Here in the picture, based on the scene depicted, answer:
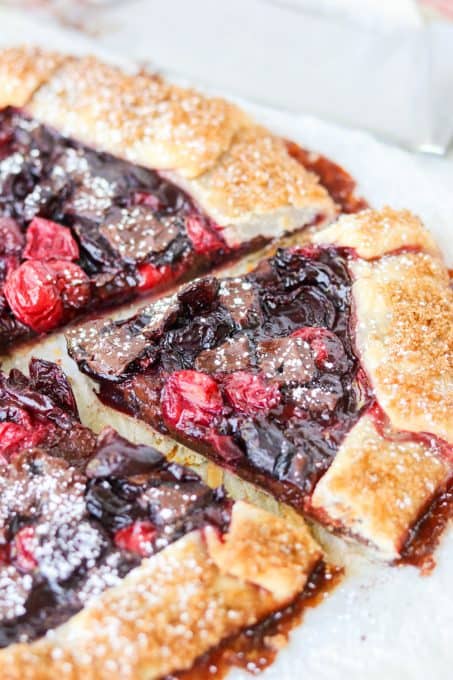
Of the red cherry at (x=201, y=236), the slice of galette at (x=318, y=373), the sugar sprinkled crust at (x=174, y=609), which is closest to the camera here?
the sugar sprinkled crust at (x=174, y=609)

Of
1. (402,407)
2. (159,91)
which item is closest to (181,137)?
(159,91)

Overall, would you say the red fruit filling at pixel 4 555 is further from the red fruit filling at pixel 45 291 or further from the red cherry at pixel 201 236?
the red cherry at pixel 201 236

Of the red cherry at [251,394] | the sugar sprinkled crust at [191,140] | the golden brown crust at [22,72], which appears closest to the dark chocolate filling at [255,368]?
the red cherry at [251,394]

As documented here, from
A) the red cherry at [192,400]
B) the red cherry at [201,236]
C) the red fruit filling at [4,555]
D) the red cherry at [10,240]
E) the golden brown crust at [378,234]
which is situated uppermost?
the golden brown crust at [378,234]

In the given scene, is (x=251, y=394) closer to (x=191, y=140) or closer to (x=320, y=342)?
(x=320, y=342)

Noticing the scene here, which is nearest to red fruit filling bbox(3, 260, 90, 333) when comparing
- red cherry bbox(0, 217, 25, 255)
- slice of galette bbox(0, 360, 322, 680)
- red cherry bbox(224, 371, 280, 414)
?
red cherry bbox(0, 217, 25, 255)

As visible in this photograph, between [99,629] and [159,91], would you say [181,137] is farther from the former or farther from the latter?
[99,629]
